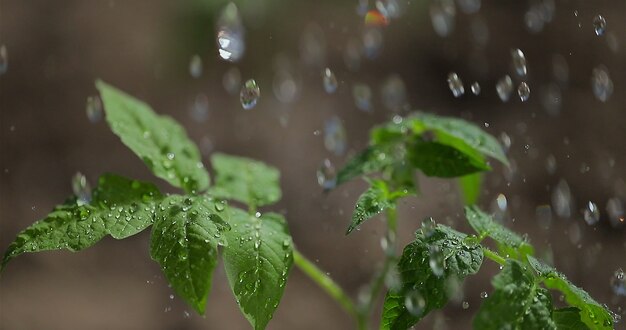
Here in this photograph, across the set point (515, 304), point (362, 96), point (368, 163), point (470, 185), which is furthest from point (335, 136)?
point (515, 304)

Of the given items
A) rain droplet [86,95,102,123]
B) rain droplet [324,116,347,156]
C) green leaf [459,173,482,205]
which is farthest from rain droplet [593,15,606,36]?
rain droplet [86,95,102,123]

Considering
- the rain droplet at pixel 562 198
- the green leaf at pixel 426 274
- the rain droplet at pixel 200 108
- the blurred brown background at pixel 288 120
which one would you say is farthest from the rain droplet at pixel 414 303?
the rain droplet at pixel 200 108

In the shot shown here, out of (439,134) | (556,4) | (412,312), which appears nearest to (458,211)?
(439,134)

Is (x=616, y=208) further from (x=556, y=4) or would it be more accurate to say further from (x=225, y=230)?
(x=225, y=230)

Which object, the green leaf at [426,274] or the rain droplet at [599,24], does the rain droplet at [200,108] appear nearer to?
the rain droplet at [599,24]

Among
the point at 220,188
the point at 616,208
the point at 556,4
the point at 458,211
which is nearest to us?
the point at 220,188

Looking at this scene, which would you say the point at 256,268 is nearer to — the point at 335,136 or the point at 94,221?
the point at 94,221
